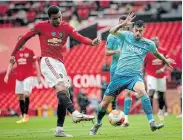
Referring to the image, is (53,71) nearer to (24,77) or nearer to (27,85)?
(27,85)

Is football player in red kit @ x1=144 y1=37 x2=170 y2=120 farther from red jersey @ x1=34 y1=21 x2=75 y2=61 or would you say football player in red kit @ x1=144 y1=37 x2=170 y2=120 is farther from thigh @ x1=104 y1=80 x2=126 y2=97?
red jersey @ x1=34 y1=21 x2=75 y2=61

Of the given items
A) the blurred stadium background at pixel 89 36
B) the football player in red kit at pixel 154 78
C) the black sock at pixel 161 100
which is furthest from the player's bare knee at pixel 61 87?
the blurred stadium background at pixel 89 36

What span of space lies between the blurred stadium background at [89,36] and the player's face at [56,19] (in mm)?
15709

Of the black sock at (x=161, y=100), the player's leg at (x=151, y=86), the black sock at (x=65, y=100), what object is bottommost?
the black sock at (x=161, y=100)

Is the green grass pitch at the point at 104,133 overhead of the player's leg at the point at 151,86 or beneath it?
beneath

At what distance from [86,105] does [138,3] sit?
343 inches

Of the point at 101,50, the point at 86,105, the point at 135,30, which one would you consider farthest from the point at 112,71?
the point at 101,50

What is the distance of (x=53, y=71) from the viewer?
36.0 ft

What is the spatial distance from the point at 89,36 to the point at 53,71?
→ 20569 millimetres

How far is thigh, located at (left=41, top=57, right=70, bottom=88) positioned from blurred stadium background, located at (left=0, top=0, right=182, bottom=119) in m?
15.6

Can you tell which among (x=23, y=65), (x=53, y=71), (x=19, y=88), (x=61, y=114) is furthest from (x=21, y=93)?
(x=53, y=71)

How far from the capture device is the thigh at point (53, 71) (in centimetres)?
1094

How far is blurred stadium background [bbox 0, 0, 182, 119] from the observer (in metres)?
27.2

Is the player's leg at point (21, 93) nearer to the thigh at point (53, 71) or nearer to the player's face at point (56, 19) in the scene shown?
the thigh at point (53, 71)
